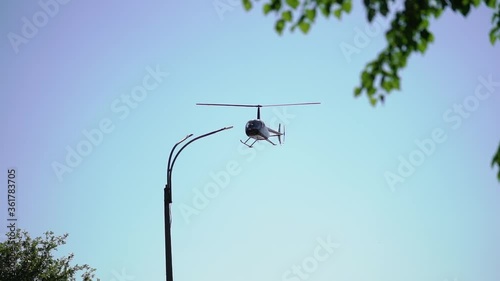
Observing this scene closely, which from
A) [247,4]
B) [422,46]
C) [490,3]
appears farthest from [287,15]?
[490,3]

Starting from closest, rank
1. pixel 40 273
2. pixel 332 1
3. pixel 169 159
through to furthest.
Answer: pixel 332 1 < pixel 169 159 < pixel 40 273

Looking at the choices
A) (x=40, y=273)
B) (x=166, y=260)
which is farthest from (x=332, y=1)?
(x=40, y=273)

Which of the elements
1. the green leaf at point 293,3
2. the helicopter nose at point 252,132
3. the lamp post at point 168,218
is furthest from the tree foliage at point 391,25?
the helicopter nose at point 252,132

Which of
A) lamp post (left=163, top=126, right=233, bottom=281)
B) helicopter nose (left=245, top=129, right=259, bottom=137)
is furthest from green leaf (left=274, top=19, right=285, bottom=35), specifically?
helicopter nose (left=245, top=129, right=259, bottom=137)

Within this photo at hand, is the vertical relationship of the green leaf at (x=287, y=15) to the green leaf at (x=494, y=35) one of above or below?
above

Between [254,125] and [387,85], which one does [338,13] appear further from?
[254,125]

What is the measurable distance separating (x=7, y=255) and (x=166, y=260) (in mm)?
30966

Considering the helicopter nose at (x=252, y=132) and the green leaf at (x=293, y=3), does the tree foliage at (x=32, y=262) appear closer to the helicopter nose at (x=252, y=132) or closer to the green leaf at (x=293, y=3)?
the helicopter nose at (x=252, y=132)

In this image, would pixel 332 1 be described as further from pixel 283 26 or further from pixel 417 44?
pixel 417 44

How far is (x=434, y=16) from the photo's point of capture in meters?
5.80

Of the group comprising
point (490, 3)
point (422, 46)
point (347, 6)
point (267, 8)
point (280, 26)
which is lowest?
point (422, 46)

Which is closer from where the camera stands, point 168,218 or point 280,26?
point 280,26

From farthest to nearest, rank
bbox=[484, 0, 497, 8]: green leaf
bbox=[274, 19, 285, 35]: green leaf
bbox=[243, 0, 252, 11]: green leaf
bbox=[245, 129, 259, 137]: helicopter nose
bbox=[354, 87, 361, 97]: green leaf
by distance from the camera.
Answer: bbox=[245, 129, 259, 137]: helicopter nose, bbox=[484, 0, 497, 8]: green leaf, bbox=[274, 19, 285, 35]: green leaf, bbox=[354, 87, 361, 97]: green leaf, bbox=[243, 0, 252, 11]: green leaf

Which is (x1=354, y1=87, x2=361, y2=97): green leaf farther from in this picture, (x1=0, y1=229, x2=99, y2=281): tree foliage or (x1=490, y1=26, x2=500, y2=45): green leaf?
(x1=0, y1=229, x2=99, y2=281): tree foliage
